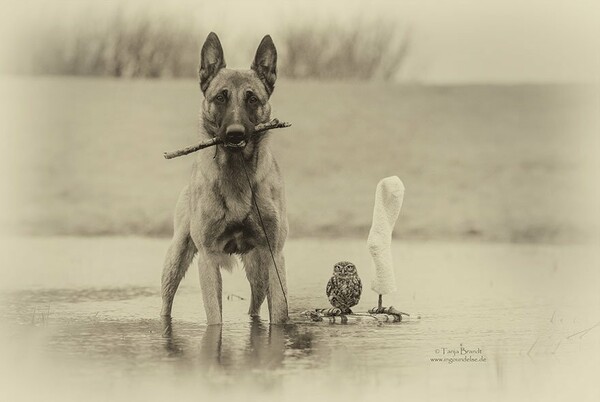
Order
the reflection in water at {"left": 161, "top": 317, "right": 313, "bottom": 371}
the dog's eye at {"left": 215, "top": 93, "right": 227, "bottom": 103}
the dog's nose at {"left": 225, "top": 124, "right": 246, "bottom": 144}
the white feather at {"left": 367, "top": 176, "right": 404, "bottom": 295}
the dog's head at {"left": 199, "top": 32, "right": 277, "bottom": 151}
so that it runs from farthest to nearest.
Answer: the white feather at {"left": 367, "top": 176, "right": 404, "bottom": 295} < the dog's eye at {"left": 215, "top": 93, "right": 227, "bottom": 103} < the dog's head at {"left": 199, "top": 32, "right": 277, "bottom": 151} < the dog's nose at {"left": 225, "top": 124, "right": 246, "bottom": 144} < the reflection in water at {"left": 161, "top": 317, "right": 313, "bottom": 371}

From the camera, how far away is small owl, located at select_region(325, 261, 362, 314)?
10070mm

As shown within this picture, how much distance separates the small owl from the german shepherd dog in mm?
681

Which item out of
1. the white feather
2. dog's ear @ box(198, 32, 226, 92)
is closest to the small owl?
the white feather

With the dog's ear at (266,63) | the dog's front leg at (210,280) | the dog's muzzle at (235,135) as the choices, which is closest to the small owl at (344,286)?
the dog's front leg at (210,280)

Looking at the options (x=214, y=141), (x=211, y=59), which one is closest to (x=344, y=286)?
(x=214, y=141)

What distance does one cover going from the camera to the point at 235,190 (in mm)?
9414

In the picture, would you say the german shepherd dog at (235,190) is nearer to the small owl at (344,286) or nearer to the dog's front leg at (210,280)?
the dog's front leg at (210,280)

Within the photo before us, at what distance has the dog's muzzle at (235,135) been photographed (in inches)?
353

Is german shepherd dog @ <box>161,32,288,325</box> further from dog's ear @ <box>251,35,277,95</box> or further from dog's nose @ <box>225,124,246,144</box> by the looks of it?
dog's nose @ <box>225,124,246,144</box>

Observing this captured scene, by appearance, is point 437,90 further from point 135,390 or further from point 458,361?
point 135,390

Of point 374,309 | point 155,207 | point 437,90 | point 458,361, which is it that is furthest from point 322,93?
point 458,361

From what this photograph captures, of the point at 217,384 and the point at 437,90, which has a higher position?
the point at 437,90

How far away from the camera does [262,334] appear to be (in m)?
9.63

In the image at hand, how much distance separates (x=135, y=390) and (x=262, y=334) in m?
2.05
